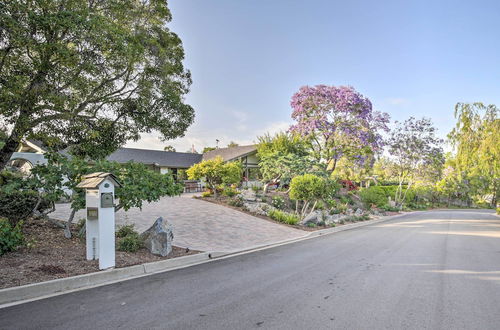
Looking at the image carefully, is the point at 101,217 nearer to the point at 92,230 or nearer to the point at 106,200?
the point at 106,200

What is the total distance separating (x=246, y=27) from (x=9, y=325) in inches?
631

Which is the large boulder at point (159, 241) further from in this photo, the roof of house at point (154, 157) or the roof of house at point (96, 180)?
the roof of house at point (154, 157)

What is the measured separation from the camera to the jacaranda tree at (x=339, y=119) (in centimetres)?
2270

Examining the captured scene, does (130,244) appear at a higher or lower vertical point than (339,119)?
lower

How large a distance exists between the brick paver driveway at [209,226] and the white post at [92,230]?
2577mm

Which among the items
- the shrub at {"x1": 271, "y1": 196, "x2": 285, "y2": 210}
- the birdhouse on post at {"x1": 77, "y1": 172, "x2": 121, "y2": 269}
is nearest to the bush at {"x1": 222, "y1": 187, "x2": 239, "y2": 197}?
the shrub at {"x1": 271, "y1": 196, "x2": 285, "y2": 210}

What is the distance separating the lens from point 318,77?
23.3m

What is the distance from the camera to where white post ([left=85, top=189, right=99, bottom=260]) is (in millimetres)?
5902

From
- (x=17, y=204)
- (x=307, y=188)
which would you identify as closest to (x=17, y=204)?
(x=17, y=204)

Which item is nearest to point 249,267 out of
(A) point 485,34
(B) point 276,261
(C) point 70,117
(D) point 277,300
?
(B) point 276,261

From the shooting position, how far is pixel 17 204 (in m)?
7.27

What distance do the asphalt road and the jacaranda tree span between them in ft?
53.5

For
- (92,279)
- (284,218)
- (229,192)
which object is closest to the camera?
(92,279)

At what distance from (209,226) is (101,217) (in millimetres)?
6114
